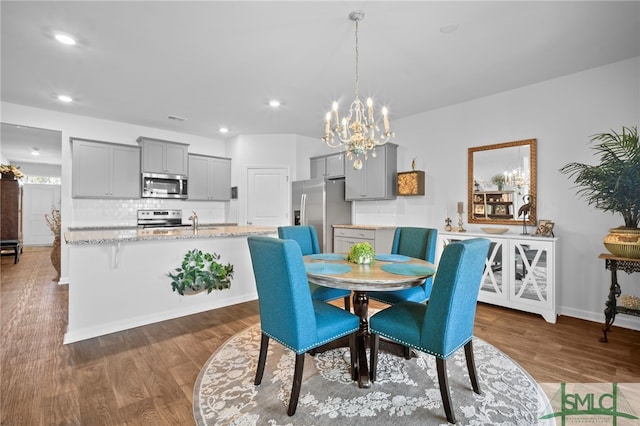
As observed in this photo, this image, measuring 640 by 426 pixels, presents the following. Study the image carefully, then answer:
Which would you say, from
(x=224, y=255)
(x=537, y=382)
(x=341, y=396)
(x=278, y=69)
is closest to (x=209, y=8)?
(x=278, y=69)

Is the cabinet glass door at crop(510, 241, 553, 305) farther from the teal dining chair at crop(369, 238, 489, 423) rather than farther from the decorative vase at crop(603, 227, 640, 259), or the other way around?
the teal dining chair at crop(369, 238, 489, 423)

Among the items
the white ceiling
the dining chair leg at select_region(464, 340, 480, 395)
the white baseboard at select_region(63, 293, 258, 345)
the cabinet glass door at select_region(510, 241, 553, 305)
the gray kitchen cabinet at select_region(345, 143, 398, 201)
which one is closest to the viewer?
the dining chair leg at select_region(464, 340, 480, 395)

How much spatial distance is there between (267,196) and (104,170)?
2660 mm

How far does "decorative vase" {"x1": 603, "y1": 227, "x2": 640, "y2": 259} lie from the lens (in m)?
2.54

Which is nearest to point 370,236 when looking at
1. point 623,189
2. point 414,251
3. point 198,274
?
point 414,251

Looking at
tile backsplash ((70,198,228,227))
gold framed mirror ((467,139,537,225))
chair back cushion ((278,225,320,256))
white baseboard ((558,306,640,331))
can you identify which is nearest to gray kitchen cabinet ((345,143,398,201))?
gold framed mirror ((467,139,537,225))

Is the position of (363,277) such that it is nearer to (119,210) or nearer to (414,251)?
(414,251)

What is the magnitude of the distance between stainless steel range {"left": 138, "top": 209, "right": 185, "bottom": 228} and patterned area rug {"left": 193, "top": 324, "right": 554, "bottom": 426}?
377 centimetres

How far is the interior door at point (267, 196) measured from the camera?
19.1 ft

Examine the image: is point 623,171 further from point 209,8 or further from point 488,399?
point 209,8

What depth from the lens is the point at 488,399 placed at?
71.4 inches

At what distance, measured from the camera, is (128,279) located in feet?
9.57

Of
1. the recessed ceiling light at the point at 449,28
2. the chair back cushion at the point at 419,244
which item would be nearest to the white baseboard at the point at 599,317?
the chair back cushion at the point at 419,244

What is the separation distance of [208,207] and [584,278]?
19.5 ft
